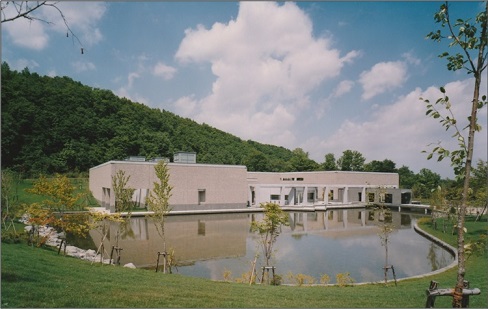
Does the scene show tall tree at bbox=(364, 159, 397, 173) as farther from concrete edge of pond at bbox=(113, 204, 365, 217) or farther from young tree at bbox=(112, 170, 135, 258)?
young tree at bbox=(112, 170, 135, 258)

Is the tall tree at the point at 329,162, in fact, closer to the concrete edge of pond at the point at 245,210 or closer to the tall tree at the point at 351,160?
the tall tree at the point at 351,160

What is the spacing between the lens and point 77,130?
5181cm

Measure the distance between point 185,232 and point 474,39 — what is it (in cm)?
1770

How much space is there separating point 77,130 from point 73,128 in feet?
2.17

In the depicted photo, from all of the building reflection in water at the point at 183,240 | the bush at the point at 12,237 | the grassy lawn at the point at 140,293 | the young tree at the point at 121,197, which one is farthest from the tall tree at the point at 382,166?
the bush at the point at 12,237

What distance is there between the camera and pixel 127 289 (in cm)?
681

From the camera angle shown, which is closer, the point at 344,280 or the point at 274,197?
the point at 344,280

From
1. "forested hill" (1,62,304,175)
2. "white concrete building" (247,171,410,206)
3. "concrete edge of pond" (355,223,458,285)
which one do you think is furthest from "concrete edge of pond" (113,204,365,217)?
"forested hill" (1,62,304,175)

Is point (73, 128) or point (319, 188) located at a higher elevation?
point (73, 128)

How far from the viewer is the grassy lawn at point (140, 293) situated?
5.76 meters

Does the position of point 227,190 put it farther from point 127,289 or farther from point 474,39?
point 474,39

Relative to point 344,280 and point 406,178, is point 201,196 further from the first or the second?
point 406,178

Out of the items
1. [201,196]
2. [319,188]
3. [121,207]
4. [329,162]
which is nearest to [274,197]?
[201,196]

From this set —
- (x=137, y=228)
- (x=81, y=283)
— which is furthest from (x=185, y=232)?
(x=81, y=283)
